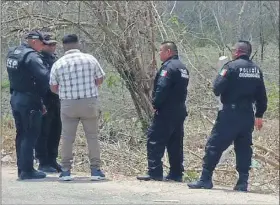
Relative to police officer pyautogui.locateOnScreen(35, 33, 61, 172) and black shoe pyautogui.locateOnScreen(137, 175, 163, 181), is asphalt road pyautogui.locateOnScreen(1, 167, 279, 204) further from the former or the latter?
police officer pyautogui.locateOnScreen(35, 33, 61, 172)

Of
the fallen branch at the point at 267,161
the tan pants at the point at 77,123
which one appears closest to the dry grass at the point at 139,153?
the fallen branch at the point at 267,161

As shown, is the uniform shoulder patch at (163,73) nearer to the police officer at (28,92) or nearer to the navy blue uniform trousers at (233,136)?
the navy blue uniform trousers at (233,136)

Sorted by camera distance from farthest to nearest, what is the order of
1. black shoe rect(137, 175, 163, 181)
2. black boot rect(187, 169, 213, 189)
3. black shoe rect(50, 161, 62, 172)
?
black shoe rect(50, 161, 62, 172), black shoe rect(137, 175, 163, 181), black boot rect(187, 169, 213, 189)

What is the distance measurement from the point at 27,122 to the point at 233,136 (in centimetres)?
244

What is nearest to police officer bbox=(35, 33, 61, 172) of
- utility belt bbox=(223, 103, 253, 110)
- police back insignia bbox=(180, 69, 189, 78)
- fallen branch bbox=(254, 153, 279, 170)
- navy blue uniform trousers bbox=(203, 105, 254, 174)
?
police back insignia bbox=(180, 69, 189, 78)

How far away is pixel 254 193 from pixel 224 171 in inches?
80.5

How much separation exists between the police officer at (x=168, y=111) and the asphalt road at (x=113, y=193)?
38 cm

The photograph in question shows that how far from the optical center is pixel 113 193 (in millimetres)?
8516

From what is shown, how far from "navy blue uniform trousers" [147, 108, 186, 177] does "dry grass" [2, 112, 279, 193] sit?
2.43 feet

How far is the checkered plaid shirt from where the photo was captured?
898cm

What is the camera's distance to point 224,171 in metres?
11.0

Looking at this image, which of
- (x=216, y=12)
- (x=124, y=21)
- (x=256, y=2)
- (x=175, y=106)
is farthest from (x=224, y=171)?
(x=256, y=2)

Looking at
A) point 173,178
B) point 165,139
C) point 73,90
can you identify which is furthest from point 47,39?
point 173,178

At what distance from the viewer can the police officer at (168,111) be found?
Result: 923cm
